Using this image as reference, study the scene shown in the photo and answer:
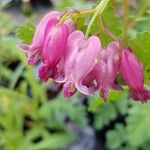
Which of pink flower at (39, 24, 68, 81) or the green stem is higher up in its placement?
the green stem

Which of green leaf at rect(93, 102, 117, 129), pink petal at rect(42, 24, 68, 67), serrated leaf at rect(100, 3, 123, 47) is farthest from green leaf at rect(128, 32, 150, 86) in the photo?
green leaf at rect(93, 102, 117, 129)

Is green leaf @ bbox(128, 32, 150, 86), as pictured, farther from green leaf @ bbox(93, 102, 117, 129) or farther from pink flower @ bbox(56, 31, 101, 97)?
green leaf @ bbox(93, 102, 117, 129)

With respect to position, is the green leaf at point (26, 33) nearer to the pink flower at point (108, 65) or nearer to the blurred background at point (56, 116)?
the pink flower at point (108, 65)

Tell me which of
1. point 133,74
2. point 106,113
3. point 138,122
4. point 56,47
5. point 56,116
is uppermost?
point 56,47

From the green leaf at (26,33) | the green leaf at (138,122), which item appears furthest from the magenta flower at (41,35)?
the green leaf at (138,122)

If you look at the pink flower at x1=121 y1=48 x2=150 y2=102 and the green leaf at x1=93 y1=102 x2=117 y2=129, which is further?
the green leaf at x1=93 y1=102 x2=117 y2=129

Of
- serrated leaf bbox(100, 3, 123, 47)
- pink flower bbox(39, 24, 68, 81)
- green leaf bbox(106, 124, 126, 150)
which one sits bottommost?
green leaf bbox(106, 124, 126, 150)

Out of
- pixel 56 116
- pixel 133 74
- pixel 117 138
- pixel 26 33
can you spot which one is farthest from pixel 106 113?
pixel 133 74

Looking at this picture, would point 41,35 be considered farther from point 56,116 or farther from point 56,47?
point 56,116
